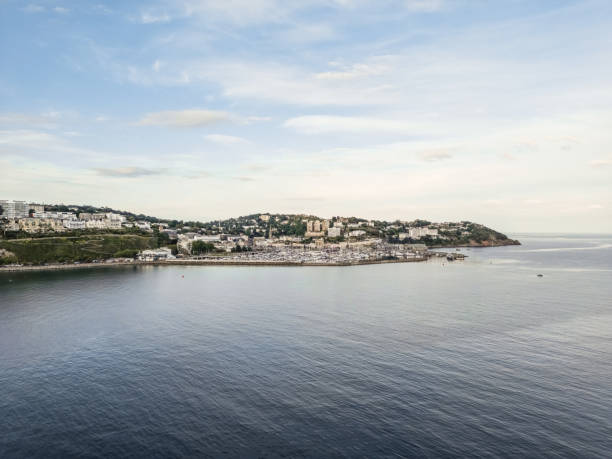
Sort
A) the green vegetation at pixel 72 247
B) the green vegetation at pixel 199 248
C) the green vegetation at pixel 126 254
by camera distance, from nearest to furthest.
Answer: the green vegetation at pixel 72 247 < the green vegetation at pixel 126 254 < the green vegetation at pixel 199 248

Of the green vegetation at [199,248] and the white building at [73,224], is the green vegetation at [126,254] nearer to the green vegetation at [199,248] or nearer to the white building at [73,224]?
the green vegetation at [199,248]

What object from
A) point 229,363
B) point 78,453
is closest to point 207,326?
point 229,363

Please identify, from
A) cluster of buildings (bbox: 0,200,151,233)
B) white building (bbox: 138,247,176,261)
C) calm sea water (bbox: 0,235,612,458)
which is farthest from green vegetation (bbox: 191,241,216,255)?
calm sea water (bbox: 0,235,612,458)

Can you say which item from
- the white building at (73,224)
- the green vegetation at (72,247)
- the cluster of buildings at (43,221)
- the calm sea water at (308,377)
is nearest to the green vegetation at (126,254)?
the green vegetation at (72,247)

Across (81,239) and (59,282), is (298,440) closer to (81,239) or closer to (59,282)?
(59,282)

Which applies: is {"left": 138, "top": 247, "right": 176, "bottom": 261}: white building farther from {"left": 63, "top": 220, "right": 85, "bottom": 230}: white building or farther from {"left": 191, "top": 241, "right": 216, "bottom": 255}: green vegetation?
{"left": 63, "top": 220, "right": 85, "bottom": 230}: white building

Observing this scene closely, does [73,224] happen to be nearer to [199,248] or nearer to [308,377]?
[199,248]

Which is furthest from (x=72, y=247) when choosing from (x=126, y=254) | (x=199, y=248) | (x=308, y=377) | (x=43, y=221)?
(x=308, y=377)
